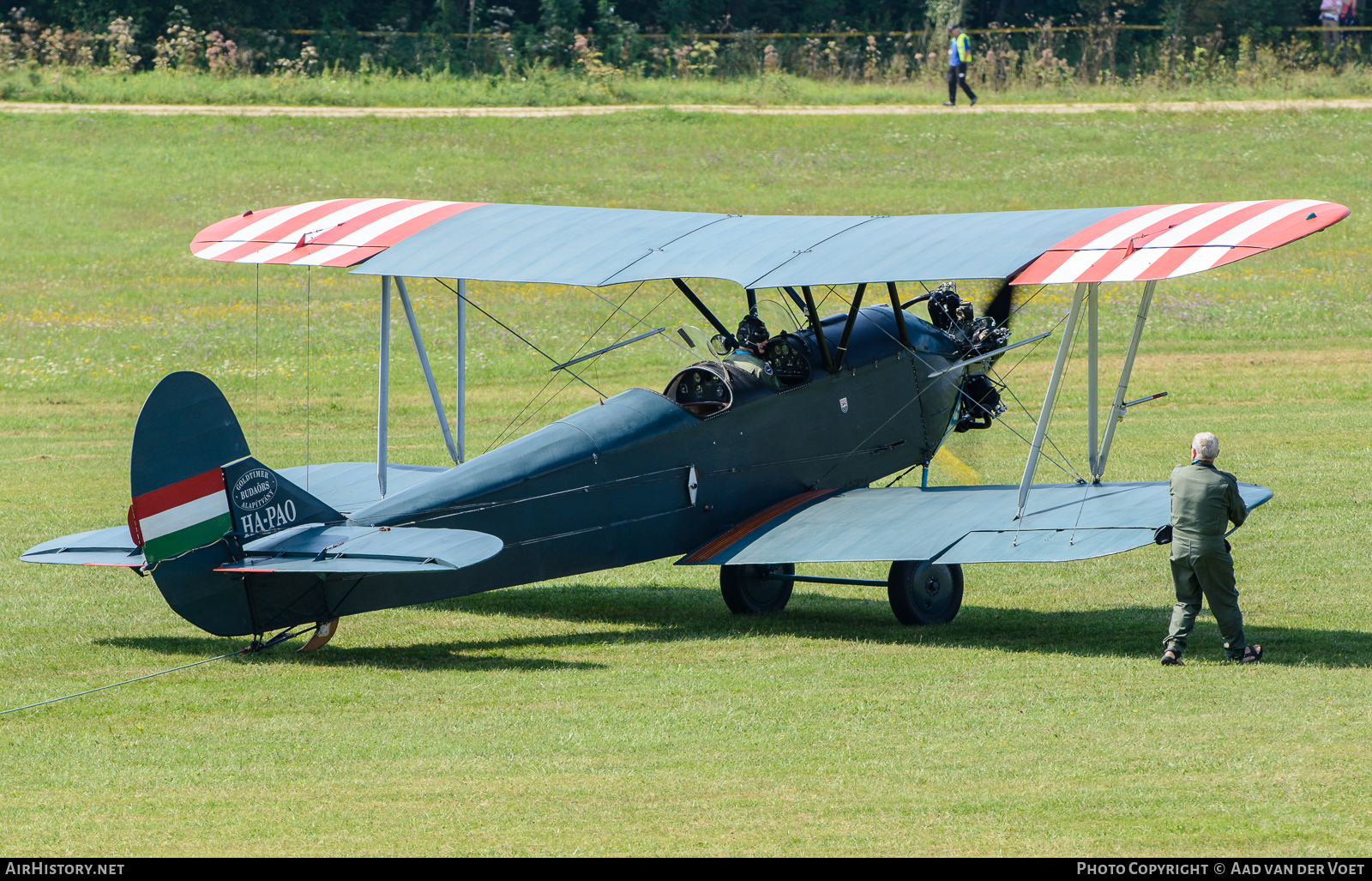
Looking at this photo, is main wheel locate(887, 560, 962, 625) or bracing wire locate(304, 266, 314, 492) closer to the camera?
main wheel locate(887, 560, 962, 625)

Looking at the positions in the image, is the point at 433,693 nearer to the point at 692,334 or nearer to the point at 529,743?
the point at 529,743

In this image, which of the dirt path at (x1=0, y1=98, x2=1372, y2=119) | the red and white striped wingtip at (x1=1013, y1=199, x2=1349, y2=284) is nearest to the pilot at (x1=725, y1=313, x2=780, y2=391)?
the red and white striped wingtip at (x1=1013, y1=199, x2=1349, y2=284)

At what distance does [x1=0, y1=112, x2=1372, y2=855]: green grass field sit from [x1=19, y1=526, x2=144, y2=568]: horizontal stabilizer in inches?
25.0

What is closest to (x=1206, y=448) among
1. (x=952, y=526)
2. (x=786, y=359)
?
(x=952, y=526)

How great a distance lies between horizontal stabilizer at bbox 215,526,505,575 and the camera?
8969 millimetres

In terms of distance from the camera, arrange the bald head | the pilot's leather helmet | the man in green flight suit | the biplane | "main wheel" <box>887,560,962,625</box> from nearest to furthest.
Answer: the biplane < the man in green flight suit < the bald head < "main wheel" <box>887,560,962,625</box> < the pilot's leather helmet

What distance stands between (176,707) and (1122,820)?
5099mm

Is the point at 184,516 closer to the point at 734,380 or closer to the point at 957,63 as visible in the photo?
the point at 734,380

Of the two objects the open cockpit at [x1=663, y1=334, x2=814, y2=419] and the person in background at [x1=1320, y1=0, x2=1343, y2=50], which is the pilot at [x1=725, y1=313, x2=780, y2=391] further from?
the person in background at [x1=1320, y1=0, x2=1343, y2=50]

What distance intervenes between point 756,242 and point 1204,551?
3816 millimetres

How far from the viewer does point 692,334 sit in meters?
11.7

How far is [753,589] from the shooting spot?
11.8 metres

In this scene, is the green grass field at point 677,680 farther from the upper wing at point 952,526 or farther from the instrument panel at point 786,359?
the instrument panel at point 786,359
